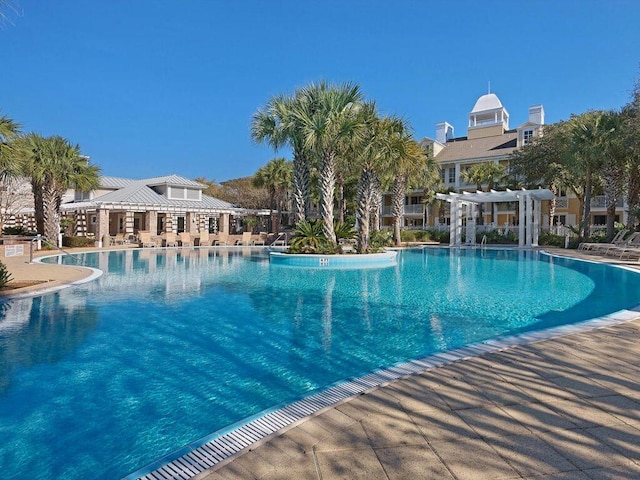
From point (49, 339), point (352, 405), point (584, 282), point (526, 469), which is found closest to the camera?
point (526, 469)

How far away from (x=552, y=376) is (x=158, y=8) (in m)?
20.7

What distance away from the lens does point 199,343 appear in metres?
5.88

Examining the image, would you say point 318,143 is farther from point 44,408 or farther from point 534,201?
point 534,201

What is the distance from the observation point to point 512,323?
6953 mm

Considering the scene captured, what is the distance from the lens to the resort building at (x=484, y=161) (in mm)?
36781

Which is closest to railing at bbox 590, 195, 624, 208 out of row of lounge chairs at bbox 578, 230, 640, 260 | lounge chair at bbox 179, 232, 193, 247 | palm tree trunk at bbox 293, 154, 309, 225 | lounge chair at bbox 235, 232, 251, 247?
row of lounge chairs at bbox 578, 230, 640, 260

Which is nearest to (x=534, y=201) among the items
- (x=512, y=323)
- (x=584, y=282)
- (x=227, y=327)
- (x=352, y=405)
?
(x=584, y=282)

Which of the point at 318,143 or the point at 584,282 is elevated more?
the point at 318,143

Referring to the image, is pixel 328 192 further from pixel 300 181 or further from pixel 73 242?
pixel 73 242

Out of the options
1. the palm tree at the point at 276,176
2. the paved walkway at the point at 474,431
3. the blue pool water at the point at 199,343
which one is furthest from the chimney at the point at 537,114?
the paved walkway at the point at 474,431

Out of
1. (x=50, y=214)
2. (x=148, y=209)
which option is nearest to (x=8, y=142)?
→ (x=50, y=214)

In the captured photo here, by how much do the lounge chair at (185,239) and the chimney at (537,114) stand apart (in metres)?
33.1

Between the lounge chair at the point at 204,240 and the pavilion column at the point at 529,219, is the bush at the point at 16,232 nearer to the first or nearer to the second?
the lounge chair at the point at 204,240

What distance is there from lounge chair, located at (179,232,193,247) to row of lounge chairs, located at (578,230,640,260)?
2406 cm
